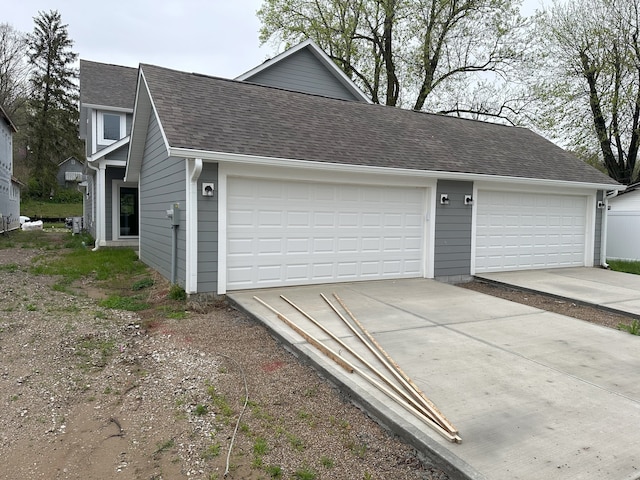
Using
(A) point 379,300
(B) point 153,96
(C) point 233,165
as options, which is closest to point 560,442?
(A) point 379,300

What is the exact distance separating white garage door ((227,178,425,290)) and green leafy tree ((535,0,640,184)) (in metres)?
14.5

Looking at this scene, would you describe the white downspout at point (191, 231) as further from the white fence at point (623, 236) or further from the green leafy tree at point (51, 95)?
the green leafy tree at point (51, 95)

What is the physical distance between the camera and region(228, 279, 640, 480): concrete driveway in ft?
9.15

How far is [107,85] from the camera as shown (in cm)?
1797

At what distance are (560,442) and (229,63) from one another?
95.8ft

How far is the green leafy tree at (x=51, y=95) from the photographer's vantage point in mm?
31922

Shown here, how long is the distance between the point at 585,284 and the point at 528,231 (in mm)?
2016

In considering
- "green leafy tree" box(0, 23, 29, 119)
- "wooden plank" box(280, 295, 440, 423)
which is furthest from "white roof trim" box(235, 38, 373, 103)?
"green leafy tree" box(0, 23, 29, 119)

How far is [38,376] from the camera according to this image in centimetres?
422

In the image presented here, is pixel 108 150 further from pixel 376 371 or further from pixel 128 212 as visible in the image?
pixel 376 371

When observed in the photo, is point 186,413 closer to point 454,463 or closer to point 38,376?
point 38,376

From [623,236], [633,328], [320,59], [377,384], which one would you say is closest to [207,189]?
[377,384]

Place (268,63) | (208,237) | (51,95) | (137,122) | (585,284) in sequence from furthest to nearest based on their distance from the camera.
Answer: (51,95) → (268,63) → (137,122) → (585,284) → (208,237)

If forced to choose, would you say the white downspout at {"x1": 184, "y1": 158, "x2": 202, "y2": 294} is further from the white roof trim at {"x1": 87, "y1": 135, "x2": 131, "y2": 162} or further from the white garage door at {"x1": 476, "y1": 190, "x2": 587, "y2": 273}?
the white roof trim at {"x1": 87, "y1": 135, "x2": 131, "y2": 162}
